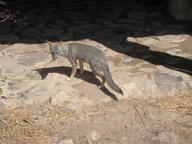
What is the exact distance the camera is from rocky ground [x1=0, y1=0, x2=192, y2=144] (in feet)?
18.0

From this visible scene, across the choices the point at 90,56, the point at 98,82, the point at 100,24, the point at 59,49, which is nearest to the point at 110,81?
the point at 90,56

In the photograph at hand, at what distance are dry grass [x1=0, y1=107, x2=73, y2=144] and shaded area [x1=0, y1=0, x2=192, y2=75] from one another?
2.29 metres

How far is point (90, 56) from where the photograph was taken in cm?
615

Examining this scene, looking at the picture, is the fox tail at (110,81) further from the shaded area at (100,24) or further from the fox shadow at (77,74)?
the shaded area at (100,24)

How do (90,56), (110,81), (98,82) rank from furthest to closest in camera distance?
(98,82), (90,56), (110,81)

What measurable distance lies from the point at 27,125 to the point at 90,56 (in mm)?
1351

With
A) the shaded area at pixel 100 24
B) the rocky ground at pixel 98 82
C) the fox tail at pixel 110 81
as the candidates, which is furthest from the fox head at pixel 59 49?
the shaded area at pixel 100 24

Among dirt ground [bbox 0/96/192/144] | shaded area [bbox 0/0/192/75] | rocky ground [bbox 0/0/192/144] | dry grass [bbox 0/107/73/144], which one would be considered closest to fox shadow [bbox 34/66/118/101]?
rocky ground [bbox 0/0/192/144]

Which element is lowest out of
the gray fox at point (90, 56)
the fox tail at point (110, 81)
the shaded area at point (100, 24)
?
the shaded area at point (100, 24)

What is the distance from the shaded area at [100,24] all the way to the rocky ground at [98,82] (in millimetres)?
21

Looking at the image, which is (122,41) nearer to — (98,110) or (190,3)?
(190,3)

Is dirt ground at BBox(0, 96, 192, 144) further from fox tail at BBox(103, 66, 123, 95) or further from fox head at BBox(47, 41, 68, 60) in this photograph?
fox head at BBox(47, 41, 68, 60)

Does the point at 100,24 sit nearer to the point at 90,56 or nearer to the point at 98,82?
the point at 98,82

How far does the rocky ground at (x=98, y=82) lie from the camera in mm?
5473
